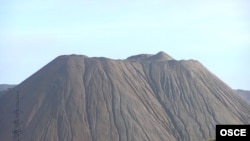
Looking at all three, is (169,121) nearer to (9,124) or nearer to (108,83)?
(108,83)

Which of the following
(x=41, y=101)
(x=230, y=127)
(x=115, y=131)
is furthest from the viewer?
(x=41, y=101)

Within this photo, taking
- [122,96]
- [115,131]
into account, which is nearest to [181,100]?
[122,96]

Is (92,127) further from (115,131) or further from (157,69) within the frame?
(157,69)

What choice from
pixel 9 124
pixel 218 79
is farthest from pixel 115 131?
pixel 218 79

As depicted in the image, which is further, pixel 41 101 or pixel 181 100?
pixel 181 100

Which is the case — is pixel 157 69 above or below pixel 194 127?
above

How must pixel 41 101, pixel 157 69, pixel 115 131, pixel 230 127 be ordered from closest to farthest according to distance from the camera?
pixel 230 127 → pixel 115 131 → pixel 41 101 → pixel 157 69
